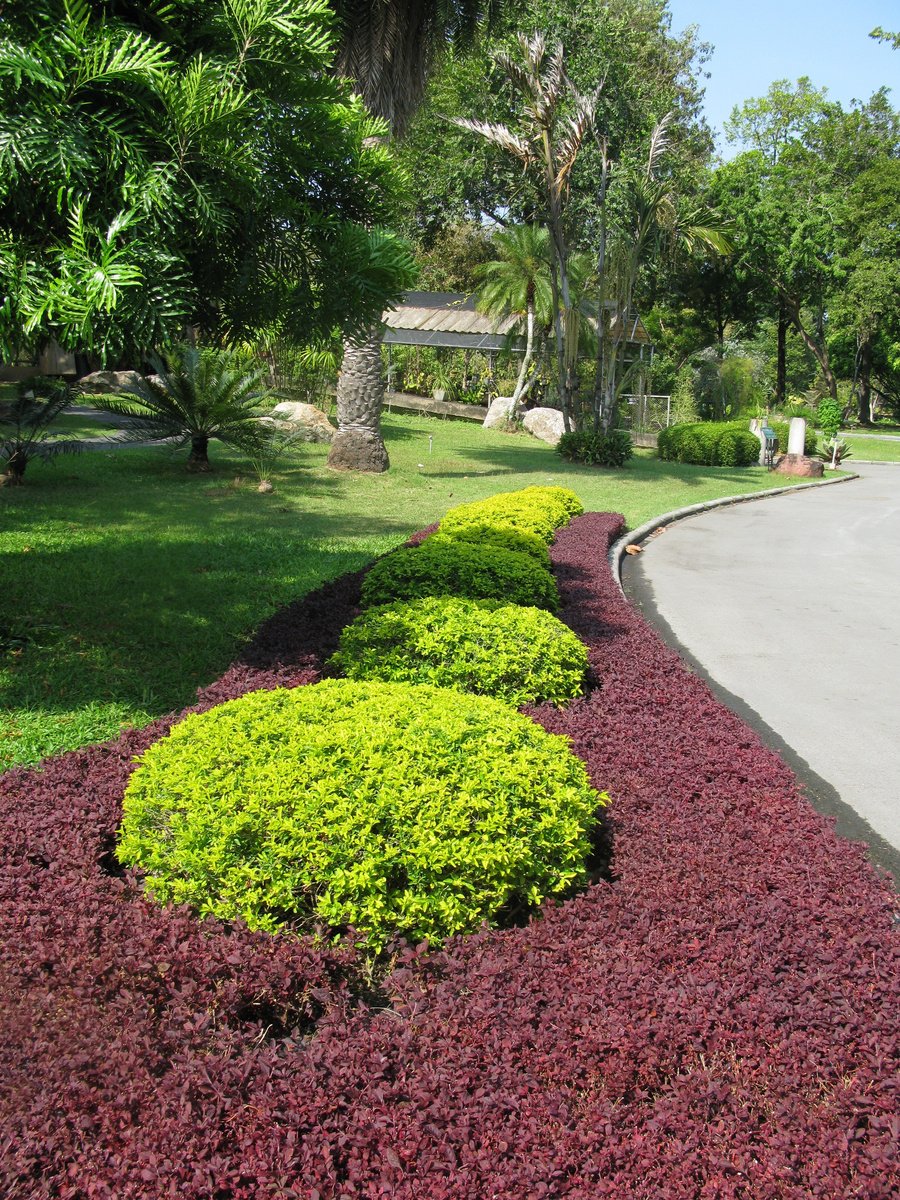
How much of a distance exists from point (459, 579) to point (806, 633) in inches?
145

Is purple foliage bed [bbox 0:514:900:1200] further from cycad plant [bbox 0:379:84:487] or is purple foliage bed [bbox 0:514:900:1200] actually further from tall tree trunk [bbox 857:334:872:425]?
tall tree trunk [bbox 857:334:872:425]

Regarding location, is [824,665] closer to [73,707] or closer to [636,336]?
[73,707]

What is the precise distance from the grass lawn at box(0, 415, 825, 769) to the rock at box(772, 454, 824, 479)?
525 cm

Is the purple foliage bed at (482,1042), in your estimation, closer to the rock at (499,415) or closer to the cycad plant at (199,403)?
the cycad plant at (199,403)

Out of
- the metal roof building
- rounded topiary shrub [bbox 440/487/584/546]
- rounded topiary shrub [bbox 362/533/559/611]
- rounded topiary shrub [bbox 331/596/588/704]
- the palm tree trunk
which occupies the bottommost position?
rounded topiary shrub [bbox 331/596/588/704]

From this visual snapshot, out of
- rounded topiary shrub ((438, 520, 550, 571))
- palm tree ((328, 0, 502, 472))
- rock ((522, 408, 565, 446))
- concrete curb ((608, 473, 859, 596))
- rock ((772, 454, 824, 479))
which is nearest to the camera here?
rounded topiary shrub ((438, 520, 550, 571))

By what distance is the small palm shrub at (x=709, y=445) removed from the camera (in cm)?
2373

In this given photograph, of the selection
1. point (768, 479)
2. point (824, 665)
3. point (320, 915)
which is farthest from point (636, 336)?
point (320, 915)

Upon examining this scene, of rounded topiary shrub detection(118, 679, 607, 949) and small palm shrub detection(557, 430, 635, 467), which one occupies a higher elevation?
small palm shrub detection(557, 430, 635, 467)

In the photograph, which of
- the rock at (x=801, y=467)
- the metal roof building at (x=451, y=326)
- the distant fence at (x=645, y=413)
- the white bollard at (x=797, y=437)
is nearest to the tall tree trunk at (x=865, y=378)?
the metal roof building at (x=451, y=326)

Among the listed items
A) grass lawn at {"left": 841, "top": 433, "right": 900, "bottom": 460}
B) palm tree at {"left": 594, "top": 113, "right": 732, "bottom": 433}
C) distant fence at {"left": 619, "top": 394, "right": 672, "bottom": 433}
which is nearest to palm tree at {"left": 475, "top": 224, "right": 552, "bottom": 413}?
distant fence at {"left": 619, "top": 394, "right": 672, "bottom": 433}

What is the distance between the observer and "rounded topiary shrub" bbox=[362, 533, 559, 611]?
580 cm

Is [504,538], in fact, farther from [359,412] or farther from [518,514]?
[359,412]

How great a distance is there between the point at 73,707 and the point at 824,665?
5.36 metres
